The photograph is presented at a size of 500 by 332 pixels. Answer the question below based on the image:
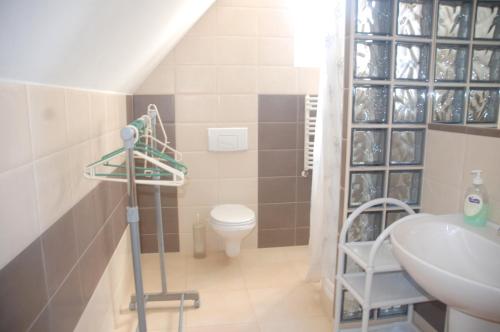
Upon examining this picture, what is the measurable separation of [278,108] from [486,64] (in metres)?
1.54

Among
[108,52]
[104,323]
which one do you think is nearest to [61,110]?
[108,52]

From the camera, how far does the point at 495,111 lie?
6.03 ft

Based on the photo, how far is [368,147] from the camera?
194 cm

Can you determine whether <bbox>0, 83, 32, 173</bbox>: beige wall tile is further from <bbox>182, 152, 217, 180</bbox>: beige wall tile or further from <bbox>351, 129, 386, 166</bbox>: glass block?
<bbox>182, 152, 217, 180</bbox>: beige wall tile

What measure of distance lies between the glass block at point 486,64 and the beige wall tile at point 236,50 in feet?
5.27

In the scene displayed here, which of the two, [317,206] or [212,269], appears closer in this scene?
[317,206]

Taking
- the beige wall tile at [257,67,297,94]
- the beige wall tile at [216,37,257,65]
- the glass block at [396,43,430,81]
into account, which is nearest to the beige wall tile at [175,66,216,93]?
the beige wall tile at [216,37,257,65]

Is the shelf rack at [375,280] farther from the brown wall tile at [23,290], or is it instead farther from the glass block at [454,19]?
the brown wall tile at [23,290]

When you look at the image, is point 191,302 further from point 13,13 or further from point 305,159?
point 13,13

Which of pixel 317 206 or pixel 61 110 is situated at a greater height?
pixel 61 110

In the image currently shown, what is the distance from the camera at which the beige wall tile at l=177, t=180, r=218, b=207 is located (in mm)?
3082

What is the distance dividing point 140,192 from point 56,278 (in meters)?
1.82

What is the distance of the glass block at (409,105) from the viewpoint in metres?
1.90

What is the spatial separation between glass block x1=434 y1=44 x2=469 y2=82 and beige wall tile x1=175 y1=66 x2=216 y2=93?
166cm
